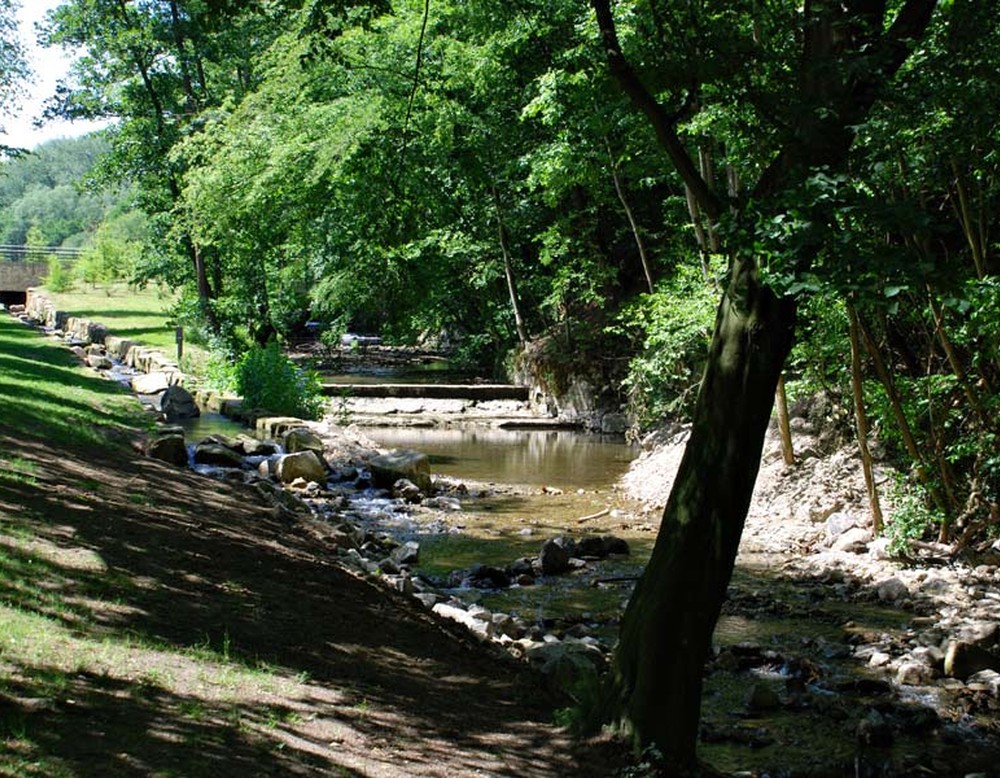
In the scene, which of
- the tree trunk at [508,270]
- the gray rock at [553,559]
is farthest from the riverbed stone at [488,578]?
the tree trunk at [508,270]

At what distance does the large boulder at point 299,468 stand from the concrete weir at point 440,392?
10219 millimetres

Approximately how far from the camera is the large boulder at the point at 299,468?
14.6 m

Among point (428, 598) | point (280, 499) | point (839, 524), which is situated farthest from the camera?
point (280, 499)

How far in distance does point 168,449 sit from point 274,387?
21.5ft

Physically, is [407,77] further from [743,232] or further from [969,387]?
[743,232]

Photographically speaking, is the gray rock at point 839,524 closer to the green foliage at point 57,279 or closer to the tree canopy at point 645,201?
the tree canopy at point 645,201

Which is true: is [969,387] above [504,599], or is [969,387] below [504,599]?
above

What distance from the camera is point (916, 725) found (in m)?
6.67

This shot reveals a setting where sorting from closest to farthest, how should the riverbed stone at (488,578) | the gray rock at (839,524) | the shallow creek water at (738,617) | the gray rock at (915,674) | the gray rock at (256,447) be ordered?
the shallow creek water at (738,617) → the gray rock at (915,674) → the riverbed stone at (488,578) → the gray rock at (839,524) → the gray rock at (256,447)

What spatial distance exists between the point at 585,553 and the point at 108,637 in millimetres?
6606

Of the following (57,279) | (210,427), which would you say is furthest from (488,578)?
(57,279)

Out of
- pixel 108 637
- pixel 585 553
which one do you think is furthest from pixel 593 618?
pixel 108 637

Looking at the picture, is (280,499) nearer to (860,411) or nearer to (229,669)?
(860,411)

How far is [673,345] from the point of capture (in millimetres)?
17156
